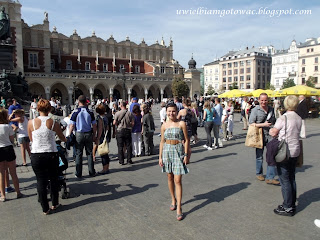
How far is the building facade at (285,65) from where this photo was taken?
71250 millimetres

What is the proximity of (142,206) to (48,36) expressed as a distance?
5057 centimetres

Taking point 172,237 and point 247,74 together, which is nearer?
point 172,237

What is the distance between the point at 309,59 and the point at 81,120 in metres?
74.0

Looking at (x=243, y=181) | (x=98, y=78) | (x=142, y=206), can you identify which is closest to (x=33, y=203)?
(x=142, y=206)

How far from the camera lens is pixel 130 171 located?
22.2 feet

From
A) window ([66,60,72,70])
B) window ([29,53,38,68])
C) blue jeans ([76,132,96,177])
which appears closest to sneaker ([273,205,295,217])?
blue jeans ([76,132,96,177])

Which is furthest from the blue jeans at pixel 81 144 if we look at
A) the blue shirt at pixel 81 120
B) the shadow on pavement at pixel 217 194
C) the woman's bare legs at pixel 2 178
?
the shadow on pavement at pixel 217 194

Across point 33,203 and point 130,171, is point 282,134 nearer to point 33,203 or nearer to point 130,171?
point 130,171

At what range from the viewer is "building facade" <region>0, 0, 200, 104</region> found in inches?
1697

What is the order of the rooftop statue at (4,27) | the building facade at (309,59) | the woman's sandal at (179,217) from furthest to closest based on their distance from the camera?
the building facade at (309,59), the rooftop statue at (4,27), the woman's sandal at (179,217)

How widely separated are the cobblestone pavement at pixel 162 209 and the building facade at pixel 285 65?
73.3 m

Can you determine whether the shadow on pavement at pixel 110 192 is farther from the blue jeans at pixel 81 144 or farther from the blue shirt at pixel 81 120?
the blue shirt at pixel 81 120

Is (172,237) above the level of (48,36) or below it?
below

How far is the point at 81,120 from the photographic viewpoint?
19.8 feet
